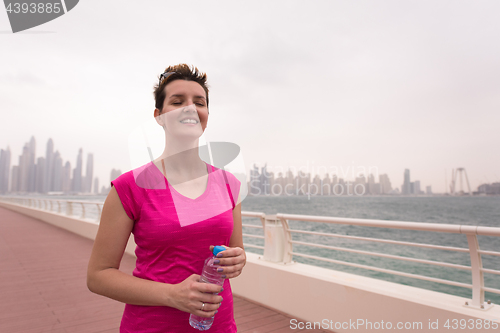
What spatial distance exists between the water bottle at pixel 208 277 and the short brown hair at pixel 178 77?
0.56 meters

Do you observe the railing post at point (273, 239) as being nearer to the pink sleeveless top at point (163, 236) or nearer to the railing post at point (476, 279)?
the railing post at point (476, 279)

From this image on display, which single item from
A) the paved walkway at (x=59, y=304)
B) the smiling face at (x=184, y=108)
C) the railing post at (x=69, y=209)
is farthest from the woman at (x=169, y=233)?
the railing post at (x=69, y=209)

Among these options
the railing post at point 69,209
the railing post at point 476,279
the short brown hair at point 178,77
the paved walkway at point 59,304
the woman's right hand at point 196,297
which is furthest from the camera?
the railing post at point 69,209

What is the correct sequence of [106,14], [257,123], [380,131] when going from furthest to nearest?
[380,131]
[106,14]
[257,123]

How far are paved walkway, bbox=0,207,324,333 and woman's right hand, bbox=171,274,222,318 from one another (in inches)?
110

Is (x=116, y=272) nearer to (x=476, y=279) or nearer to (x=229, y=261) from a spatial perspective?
(x=229, y=261)

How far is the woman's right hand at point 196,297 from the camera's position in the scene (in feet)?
2.55

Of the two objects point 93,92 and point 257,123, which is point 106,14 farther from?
point 257,123

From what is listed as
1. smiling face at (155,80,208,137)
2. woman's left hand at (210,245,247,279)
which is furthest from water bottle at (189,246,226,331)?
smiling face at (155,80,208,137)

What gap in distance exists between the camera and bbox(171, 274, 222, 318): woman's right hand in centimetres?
78

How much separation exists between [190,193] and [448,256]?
32.3 metres

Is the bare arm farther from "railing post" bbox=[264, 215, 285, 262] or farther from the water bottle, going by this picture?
"railing post" bbox=[264, 215, 285, 262]

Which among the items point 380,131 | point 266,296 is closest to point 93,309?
point 266,296

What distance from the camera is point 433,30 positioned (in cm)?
4419
